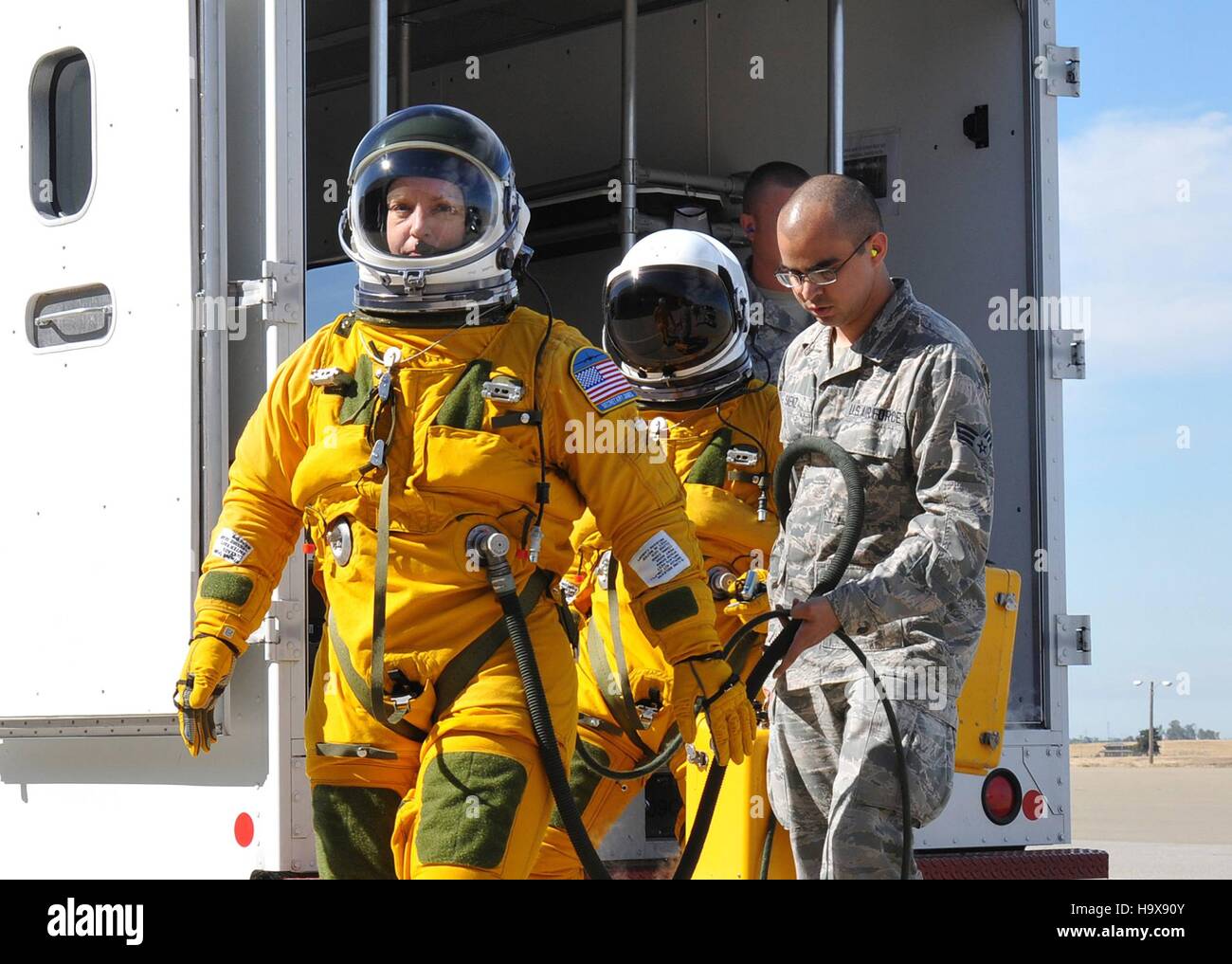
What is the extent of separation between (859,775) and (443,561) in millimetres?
909

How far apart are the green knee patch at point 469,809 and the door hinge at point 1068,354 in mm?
2595

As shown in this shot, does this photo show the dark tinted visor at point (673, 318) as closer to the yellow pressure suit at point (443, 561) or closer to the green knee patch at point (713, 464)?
the green knee patch at point (713, 464)

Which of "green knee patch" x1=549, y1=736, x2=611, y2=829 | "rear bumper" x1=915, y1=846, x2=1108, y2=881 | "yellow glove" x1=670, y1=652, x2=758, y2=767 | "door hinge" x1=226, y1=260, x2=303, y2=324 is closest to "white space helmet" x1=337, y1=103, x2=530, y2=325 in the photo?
"door hinge" x1=226, y1=260, x2=303, y2=324

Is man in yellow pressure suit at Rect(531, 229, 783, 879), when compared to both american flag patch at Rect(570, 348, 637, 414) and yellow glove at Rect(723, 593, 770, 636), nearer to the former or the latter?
yellow glove at Rect(723, 593, 770, 636)

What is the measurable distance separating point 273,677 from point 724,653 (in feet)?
3.73

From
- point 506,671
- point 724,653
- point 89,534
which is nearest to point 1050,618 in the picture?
point 724,653

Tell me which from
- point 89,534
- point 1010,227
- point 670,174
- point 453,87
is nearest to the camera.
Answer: point 89,534

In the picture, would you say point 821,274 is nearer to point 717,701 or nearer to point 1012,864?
point 717,701

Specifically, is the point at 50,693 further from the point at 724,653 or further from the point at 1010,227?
the point at 1010,227

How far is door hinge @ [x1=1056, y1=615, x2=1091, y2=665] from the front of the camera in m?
5.08

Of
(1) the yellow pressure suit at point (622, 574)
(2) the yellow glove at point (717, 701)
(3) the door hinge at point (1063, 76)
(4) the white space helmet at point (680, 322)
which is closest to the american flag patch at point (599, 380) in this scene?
(2) the yellow glove at point (717, 701)

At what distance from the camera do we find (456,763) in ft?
10.9

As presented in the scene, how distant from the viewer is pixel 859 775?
3.31 m

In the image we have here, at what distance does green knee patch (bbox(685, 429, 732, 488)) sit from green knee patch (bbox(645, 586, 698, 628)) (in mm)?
1176
